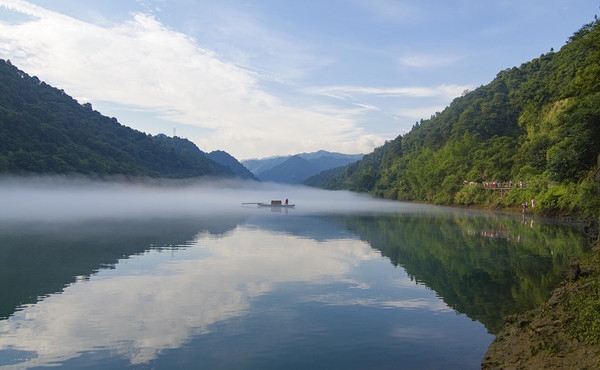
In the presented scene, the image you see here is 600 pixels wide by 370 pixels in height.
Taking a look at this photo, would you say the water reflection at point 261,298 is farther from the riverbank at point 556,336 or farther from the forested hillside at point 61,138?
the forested hillside at point 61,138

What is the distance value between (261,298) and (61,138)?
337ft

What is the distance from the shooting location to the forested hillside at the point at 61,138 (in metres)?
85.8

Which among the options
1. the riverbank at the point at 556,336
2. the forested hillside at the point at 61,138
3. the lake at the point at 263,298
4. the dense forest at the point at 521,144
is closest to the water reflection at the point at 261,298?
the lake at the point at 263,298

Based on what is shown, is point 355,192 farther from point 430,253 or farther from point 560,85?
point 430,253

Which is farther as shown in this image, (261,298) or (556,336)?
(261,298)

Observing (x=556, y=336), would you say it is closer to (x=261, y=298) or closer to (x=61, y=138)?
(x=261, y=298)

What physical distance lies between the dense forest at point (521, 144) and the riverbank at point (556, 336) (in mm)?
18524

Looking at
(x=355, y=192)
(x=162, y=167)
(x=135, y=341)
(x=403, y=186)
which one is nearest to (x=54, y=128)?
(x=162, y=167)

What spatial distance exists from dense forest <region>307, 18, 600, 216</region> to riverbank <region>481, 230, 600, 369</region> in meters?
18.5

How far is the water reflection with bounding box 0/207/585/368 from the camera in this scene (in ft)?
32.7

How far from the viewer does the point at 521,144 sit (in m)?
67.9

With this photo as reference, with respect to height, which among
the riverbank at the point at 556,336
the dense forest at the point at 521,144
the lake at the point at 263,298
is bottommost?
the lake at the point at 263,298

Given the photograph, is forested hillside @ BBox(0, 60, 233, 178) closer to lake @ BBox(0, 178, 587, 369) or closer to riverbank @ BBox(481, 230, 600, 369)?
lake @ BBox(0, 178, 587, 369)

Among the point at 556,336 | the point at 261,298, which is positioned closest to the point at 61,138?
the point at 261,298
